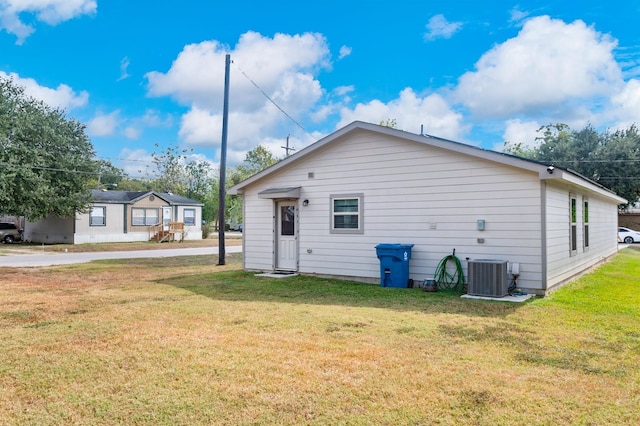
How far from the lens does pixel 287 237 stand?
1195 centimetres

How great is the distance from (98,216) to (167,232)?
4318 mm

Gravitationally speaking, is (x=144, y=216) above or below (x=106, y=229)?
above

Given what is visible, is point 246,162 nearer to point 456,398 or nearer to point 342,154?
point 342,154

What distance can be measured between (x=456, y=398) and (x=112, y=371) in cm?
308

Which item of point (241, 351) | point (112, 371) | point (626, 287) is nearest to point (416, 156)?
point (626, 287)

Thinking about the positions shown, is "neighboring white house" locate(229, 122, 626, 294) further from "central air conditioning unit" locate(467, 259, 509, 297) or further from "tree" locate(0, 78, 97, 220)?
"tree" locate(0, 78, 97, 220)

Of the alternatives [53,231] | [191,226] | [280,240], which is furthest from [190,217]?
[280,240]

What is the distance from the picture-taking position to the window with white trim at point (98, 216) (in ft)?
91.9

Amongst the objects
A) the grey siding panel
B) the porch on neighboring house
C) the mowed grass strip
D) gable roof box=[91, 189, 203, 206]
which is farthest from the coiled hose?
gable roof box=[91, 189, 203, 206]

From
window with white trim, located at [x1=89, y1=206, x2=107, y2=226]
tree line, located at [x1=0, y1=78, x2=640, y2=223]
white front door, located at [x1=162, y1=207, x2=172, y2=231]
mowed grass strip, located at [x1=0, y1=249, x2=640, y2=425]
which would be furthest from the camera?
white front door, located at [x1=162, y1=207, x2=172, y2=231]

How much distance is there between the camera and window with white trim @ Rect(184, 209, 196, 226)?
33144 mm

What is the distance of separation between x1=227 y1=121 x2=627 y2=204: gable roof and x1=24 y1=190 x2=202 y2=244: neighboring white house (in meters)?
19.3

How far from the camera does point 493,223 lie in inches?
341

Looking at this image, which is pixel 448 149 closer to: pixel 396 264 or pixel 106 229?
pixel 396 264
